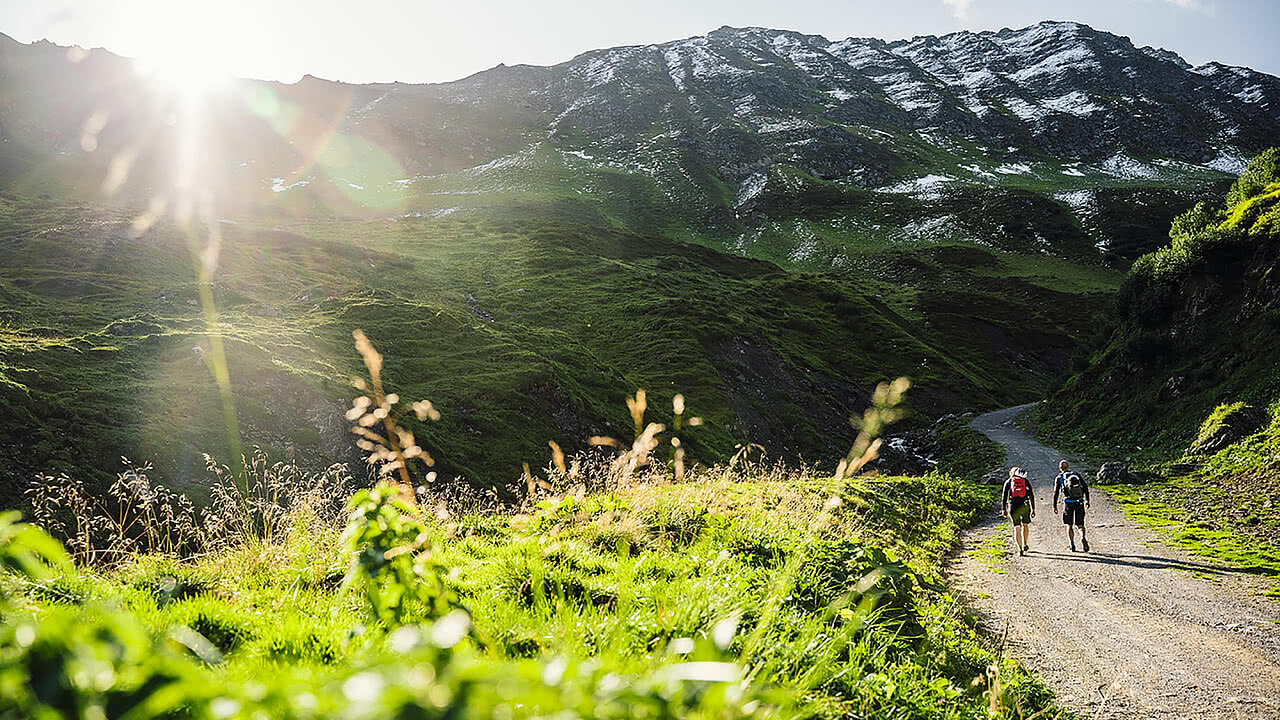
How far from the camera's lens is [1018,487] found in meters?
16.2

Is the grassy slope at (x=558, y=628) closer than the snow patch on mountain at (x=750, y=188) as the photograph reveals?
Yes

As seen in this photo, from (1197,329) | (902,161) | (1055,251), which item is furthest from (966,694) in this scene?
(902,161)

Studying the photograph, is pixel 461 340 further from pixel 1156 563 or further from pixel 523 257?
pixel 523 257

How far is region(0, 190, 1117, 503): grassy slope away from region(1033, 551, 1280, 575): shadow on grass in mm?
17131

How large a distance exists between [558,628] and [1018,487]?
15269mm

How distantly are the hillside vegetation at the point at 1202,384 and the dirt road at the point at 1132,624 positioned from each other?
228 cm

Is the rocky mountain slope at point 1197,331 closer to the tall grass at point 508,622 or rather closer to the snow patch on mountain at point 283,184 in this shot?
the tall grass at point 508,622

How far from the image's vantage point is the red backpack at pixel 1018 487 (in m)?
16.0

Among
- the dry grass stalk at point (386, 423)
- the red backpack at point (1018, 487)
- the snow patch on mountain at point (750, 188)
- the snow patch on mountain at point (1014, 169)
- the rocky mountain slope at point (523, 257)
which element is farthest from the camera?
the snow patch on mountain at point (1014, 169)

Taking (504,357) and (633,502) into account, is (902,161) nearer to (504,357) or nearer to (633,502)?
(504,357)

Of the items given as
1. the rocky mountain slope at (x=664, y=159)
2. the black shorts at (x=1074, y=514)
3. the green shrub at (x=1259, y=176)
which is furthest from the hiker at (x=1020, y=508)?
the rocky mountain slope at (x=664, y=159)

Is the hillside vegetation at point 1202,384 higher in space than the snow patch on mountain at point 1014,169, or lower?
lower

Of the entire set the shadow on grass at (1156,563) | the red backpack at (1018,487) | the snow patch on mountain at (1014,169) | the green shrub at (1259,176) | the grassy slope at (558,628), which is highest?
the snow patch on mountain at (1014,169)

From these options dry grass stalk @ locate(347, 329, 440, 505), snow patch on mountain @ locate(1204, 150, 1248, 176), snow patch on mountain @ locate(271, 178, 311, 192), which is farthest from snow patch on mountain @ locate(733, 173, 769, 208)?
dry grass stalk @ locate(347, 329, 440, 505)
